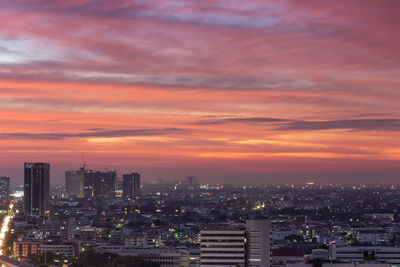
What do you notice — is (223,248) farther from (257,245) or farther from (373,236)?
(373,236)

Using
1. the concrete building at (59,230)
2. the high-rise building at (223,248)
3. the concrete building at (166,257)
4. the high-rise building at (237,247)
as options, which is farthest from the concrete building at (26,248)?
the high-rise building at (237,247)

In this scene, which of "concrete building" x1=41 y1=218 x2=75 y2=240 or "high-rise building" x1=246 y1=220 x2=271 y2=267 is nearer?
"high-rise building" x1=246 y1=220 x2=271 y2=267

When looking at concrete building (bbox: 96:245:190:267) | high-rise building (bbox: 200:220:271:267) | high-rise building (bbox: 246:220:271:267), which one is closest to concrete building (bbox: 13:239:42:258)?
concrete building (bbox: 96:245:190:267)

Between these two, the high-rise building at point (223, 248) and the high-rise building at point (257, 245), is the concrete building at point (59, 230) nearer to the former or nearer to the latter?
the high-rise building at point (223, 248)

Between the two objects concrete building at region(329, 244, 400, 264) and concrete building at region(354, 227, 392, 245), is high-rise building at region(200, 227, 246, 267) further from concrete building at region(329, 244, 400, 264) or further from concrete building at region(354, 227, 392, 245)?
concrete building at region(354, 227, 392, 245)

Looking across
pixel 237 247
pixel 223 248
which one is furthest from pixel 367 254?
pixel 223 248
